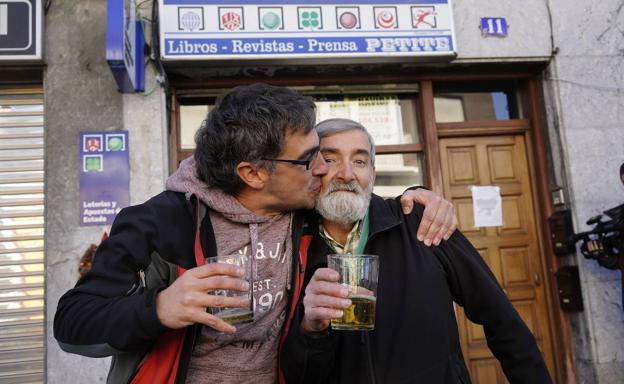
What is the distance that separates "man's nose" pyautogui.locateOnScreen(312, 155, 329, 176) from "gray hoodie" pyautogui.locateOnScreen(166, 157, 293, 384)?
23 centimetres

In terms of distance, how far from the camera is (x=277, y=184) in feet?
5.59

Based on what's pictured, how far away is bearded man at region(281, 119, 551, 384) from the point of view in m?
1.68

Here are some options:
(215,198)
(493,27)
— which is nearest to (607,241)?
(493,27)

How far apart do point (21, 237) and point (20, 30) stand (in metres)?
1.90

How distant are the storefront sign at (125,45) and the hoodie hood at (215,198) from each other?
2.52 metres

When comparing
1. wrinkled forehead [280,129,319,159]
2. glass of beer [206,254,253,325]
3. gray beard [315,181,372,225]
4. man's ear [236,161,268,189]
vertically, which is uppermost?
wrinkled forehead [280,129,319,159]

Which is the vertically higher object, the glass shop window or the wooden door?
the glass shop window

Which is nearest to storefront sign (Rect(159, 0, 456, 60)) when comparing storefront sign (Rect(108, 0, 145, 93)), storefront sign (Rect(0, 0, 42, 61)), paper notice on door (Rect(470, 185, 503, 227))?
storefront sign (Rect(108, 0, 145, 93))

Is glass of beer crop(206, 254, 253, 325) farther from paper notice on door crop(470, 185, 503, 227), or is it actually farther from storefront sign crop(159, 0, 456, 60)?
paper notice on door crop(470, 185, 503, 227)

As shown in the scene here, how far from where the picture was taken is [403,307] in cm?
176

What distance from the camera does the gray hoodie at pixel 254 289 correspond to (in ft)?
4.93

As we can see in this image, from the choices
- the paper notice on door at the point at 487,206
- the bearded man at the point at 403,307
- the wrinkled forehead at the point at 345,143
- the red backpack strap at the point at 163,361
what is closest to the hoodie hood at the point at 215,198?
the bearded man at the point at 403,307

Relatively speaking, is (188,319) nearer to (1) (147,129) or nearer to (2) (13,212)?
(1) (147,129)

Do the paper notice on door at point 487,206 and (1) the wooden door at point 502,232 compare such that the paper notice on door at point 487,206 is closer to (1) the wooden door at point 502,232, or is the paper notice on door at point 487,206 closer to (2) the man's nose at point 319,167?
(1) the wooden door at point 502,232
